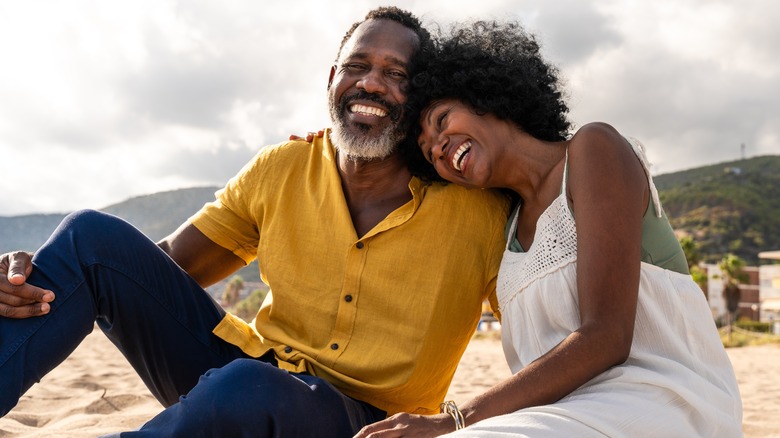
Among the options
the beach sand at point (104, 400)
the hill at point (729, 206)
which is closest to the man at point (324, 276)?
the beach sand at point (104, 400)

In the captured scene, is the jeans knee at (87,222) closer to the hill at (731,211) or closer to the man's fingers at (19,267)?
the man's fingers at (19,267)

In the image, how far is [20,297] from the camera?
2635mm

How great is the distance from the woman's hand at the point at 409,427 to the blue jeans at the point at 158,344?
16.0 inches

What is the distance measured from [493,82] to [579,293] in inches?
40.1

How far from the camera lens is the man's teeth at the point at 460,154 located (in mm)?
2889

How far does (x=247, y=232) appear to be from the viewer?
353cm

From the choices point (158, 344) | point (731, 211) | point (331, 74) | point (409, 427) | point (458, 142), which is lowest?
point (409, 427)

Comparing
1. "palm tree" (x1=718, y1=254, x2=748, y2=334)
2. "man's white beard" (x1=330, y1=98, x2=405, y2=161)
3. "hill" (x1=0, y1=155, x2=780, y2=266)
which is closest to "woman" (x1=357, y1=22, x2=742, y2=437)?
"man's white beard" (x1=330, y1=98, x2=405, y2=161)

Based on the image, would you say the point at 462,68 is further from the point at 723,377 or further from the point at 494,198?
the point at 723,377

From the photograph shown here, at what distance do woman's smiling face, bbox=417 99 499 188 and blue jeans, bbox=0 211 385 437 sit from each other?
98 centimetres

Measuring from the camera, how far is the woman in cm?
217

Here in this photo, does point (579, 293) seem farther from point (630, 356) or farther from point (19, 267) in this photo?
point (19, 267)

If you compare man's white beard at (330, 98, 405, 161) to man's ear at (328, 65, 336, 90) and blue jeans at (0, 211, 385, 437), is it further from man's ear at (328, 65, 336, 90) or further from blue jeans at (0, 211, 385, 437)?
blue jeans at (0, 211, 385, 437)

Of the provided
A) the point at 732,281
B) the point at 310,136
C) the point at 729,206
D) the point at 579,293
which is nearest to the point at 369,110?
the point at 310,136
